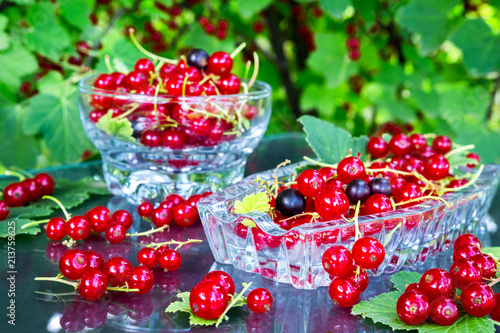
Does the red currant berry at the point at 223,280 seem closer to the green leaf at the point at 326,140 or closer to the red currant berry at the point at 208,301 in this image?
the red currant berry at the point at 208,301

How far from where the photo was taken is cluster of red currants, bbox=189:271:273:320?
1.61ft

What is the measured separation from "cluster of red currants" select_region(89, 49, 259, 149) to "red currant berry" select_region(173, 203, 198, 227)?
0.10 metres

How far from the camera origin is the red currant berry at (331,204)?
23.0 inches

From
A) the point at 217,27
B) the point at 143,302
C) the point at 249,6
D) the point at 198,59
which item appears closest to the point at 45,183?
the point at 198,59

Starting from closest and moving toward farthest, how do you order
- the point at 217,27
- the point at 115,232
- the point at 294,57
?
the point at 115,232, the point at 217,27, the point at 294,57

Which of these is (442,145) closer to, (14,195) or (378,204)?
(378,204)

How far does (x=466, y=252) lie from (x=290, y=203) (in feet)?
0.69

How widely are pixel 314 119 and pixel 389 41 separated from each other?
1560 mm

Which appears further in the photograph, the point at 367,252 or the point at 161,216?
the point at 161,216

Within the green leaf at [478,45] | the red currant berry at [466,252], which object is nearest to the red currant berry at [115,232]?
the red currant berry at [466,252]

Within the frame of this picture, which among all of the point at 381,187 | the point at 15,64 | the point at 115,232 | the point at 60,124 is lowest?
the point at 60,124

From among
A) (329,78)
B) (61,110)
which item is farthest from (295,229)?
(329,78)

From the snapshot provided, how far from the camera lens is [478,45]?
5.38 feet

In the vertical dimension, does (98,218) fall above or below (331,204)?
below
